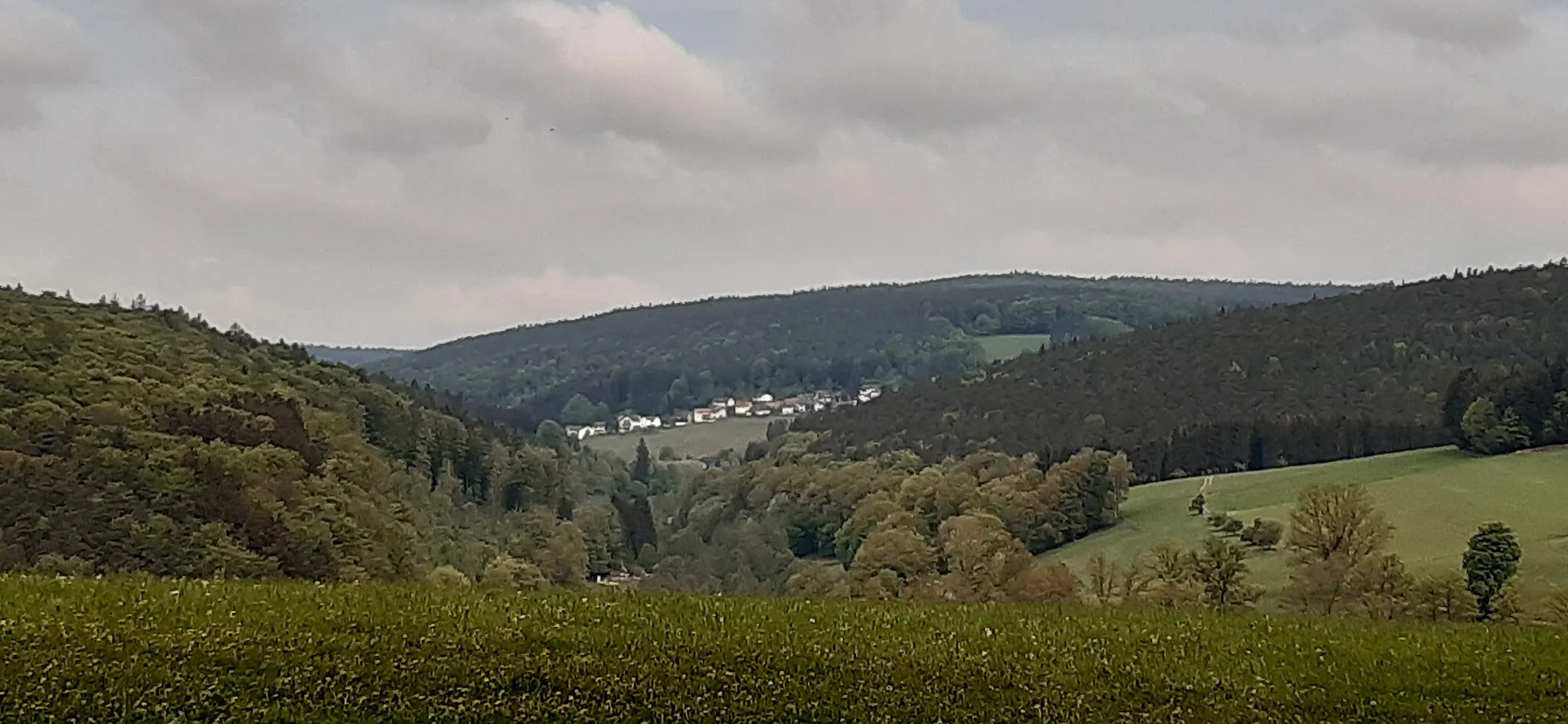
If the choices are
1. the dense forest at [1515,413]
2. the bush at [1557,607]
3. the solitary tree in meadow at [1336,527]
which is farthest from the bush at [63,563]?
the dense forest at [1515,413]

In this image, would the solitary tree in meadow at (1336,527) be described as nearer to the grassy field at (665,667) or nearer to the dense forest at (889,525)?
the dense forest at (889,525)

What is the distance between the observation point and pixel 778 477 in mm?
141125

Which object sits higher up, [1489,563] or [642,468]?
[1489,563]

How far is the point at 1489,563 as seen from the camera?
6588 centimetres

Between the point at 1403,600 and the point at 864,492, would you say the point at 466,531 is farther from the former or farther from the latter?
the point at 1403,600

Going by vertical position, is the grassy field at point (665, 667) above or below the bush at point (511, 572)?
above

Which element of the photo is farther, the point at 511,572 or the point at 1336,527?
the point at 511,572

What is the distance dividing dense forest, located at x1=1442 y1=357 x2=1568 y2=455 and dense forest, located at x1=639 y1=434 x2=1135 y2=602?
27.2 metres

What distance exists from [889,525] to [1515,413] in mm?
51790

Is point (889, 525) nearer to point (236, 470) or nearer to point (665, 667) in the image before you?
point (236, 470)

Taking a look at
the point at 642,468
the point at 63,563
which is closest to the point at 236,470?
the point at 63,563

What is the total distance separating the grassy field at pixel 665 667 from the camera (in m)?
13.2

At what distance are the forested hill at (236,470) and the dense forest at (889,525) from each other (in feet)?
34.3

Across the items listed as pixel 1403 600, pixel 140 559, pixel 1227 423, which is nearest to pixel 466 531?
pixel 140 559
